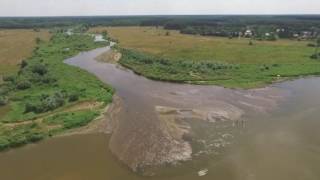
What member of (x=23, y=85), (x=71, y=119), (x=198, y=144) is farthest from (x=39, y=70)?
(x=198, y=144)

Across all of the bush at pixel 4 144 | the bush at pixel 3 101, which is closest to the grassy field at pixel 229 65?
the bush at pixel 3 101

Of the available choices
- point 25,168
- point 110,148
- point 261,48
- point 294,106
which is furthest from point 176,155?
point 261,48

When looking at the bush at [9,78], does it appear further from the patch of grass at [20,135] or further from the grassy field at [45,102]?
the patch of grass at [20,135]

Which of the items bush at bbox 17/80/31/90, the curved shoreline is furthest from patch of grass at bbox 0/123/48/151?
bush at bbox 17/80/31/90

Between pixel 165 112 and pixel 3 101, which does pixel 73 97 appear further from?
pixel 165 112

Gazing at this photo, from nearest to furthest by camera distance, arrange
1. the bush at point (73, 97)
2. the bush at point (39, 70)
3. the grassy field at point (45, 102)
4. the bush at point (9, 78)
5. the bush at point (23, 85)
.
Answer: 1. the grassy field at point (45, 102)
2. the bush at point (73, 97)
3. the bush at point (23, 85)
4. the bush at point (9, 78)
5. the bush at point (39, 70)

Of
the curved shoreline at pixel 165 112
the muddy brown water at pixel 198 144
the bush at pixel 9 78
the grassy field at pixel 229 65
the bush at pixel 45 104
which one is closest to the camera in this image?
the muddy brown water at pixel 198 144
